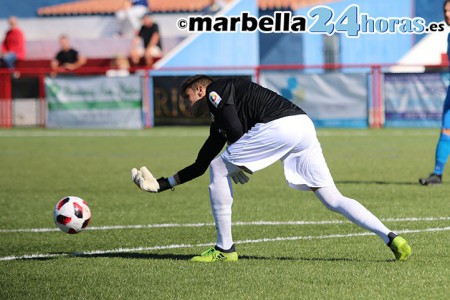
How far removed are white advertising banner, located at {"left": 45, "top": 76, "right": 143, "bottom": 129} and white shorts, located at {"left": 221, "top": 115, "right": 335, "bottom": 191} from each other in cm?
2104

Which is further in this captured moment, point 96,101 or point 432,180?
point 96,101

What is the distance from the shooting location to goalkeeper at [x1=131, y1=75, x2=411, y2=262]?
7.91 metres

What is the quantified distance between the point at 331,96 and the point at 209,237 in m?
18.0

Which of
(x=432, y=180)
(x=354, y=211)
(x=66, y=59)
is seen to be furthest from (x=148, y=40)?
(x=354, y=211)

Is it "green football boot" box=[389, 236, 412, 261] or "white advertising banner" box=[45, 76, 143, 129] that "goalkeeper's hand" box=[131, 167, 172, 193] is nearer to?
"green football boot" box=[389, 236, 412, 261]

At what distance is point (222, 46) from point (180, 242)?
2386 centimetres

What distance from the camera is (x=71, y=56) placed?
32.4 meters

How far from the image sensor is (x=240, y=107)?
8055 millimetres

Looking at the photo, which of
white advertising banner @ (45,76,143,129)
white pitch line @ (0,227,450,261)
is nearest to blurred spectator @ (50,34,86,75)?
white advertising banner @ (45,76,143,129)

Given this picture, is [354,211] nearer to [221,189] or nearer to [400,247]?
A: [400,247]

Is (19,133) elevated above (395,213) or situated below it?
below

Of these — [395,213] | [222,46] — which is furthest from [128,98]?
[395,213]

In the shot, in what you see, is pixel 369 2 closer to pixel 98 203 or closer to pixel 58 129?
pixel 58 129

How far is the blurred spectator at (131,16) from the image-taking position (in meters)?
37.5
